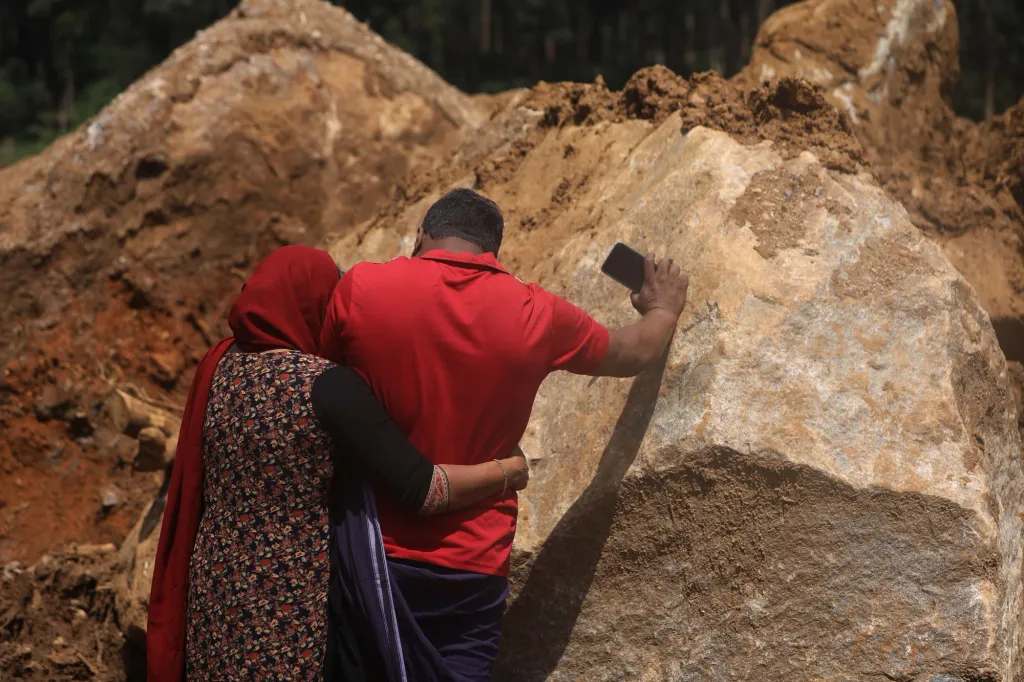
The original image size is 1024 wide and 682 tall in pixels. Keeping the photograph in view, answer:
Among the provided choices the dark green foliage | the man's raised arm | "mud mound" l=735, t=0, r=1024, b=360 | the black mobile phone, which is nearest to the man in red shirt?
the man's raised arm

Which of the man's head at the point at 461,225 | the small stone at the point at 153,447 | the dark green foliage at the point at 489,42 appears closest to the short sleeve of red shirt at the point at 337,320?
the man's head at the point at 461,225

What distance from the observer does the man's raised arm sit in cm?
247

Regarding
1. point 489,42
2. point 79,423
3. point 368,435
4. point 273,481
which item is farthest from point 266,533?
point 489,42

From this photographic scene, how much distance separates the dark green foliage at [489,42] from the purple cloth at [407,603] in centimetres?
749

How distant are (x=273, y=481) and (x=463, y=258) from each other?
0.61 m

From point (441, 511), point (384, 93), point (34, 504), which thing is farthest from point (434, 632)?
point (384, 93)

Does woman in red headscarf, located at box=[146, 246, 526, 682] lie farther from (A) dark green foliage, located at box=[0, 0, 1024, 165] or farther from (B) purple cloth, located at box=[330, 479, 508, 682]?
(A) dark green foliage, located at box=[0, 0, 1024, 165]

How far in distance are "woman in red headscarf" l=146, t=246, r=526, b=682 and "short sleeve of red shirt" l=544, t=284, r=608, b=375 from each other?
1.02ft

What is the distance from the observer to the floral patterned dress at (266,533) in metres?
2.10

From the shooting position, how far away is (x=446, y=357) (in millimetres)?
2178

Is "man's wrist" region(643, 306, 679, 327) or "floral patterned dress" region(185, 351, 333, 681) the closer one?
"floral patterned dress" region(185, 351, 333, 681)

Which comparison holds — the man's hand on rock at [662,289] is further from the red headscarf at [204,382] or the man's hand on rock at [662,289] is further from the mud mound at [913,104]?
the mud mound at [913,104]

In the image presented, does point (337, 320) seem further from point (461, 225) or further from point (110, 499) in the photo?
point (110, 499)

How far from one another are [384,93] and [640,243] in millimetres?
2921
